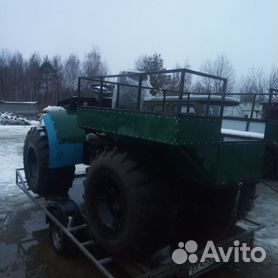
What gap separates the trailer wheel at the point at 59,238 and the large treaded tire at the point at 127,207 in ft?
2.22

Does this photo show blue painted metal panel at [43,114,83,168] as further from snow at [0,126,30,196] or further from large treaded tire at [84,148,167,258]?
snow at [0,126,30,196]

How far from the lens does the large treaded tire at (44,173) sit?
5122 millimetres

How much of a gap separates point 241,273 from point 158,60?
37.0m

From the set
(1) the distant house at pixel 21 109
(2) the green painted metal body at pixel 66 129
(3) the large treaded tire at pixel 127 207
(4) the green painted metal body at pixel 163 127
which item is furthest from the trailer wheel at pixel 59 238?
(1) the distant house at pixel 21 109

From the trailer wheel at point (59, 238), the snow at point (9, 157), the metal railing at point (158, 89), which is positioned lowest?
the snow at point (9, 157)

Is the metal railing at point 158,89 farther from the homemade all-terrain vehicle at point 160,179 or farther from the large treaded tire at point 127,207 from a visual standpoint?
the large treaded tire at point 127,207

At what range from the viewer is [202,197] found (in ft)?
12.2

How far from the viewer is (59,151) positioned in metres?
5.00

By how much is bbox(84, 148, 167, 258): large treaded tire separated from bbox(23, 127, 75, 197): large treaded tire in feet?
5.43

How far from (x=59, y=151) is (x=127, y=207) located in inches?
84.3

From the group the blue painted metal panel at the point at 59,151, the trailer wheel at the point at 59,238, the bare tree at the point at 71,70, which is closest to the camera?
the trailer wheel at the point at 59,238

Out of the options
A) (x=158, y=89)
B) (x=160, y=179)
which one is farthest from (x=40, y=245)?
(x=158, y=89)

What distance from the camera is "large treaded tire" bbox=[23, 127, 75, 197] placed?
5.12 metres

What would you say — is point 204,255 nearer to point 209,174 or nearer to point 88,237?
point 209,174
